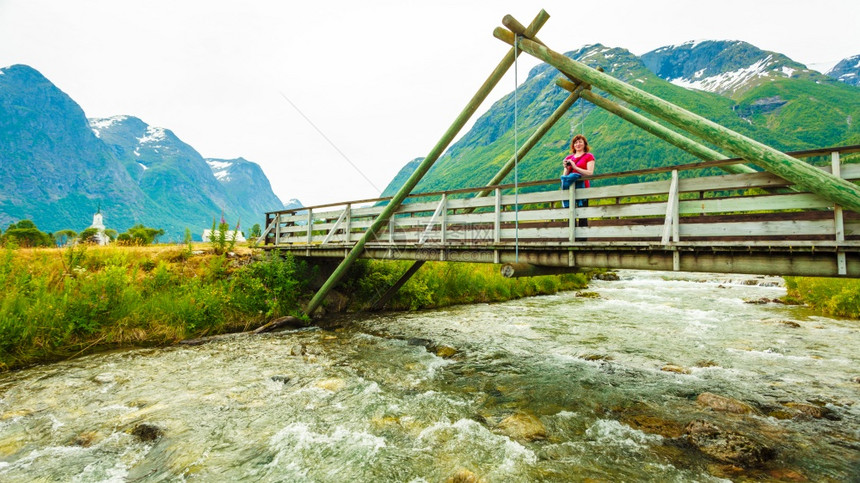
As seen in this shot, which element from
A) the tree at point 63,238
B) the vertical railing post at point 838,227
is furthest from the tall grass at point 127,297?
the vertical railing post at point 838,227

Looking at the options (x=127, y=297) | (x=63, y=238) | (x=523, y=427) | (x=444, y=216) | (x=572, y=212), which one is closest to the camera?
(x=523, y=427)

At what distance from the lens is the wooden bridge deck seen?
609 centimetres

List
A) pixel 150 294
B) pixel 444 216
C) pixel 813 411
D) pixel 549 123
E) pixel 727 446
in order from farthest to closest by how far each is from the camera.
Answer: pixel 150 294 < pixel 549 123 < pixel 444 216 < pixel 813 411 < pixel 727 446

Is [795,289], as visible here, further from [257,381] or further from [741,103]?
[741,103]

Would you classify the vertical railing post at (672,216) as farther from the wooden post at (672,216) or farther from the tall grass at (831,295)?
the tall grass at (831,295)

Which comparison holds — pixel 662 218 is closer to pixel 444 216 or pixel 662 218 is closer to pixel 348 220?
pixel 444 216

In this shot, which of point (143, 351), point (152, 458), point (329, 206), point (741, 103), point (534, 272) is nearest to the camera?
point (152, 458)

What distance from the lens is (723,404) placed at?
6941 millimetres

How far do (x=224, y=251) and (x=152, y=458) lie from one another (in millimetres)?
11749

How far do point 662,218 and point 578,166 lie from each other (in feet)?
7.70

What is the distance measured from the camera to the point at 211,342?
11508 mm

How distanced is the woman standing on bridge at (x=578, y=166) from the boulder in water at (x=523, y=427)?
4478 millimetres

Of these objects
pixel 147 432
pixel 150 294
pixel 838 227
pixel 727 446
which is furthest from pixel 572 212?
pixel 150 294

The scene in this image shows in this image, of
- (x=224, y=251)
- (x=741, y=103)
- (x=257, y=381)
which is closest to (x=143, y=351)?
(x=257, y=381)
